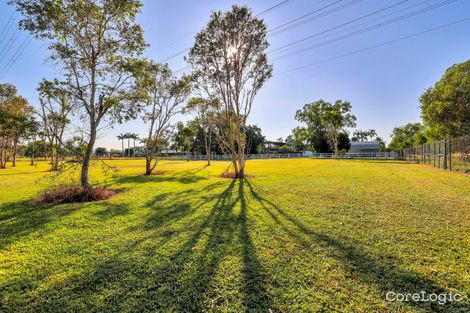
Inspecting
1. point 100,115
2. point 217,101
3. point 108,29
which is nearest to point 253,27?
point 217,101

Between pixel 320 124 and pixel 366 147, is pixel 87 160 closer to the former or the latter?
pixel 320 124

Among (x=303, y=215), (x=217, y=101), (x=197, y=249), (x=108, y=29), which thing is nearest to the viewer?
(x=197, y=249)

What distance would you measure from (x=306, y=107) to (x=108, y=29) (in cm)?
4571

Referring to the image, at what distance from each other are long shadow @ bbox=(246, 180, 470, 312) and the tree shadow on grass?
1.06 m

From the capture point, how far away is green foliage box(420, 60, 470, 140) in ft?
54.2

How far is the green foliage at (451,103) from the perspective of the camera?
1652 cm

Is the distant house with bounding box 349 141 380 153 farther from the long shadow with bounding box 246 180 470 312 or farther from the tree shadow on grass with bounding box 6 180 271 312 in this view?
the tree shadow on grass with bounding box 6 180 271 312

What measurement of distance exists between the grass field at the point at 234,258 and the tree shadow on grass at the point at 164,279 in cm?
1

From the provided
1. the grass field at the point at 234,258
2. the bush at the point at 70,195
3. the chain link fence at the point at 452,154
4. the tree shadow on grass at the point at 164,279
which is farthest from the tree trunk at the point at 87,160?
the chain link fence at the point at 452,154

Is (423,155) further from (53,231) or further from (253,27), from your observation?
(53,231)

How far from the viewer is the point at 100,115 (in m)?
6.57

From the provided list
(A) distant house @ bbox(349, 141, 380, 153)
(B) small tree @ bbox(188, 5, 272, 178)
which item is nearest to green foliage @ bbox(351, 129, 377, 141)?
(A) distant house @ bbox(349, 141, 380, 153)

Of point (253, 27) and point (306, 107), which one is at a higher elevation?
point (306, 107)

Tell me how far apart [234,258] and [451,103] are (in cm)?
2324
